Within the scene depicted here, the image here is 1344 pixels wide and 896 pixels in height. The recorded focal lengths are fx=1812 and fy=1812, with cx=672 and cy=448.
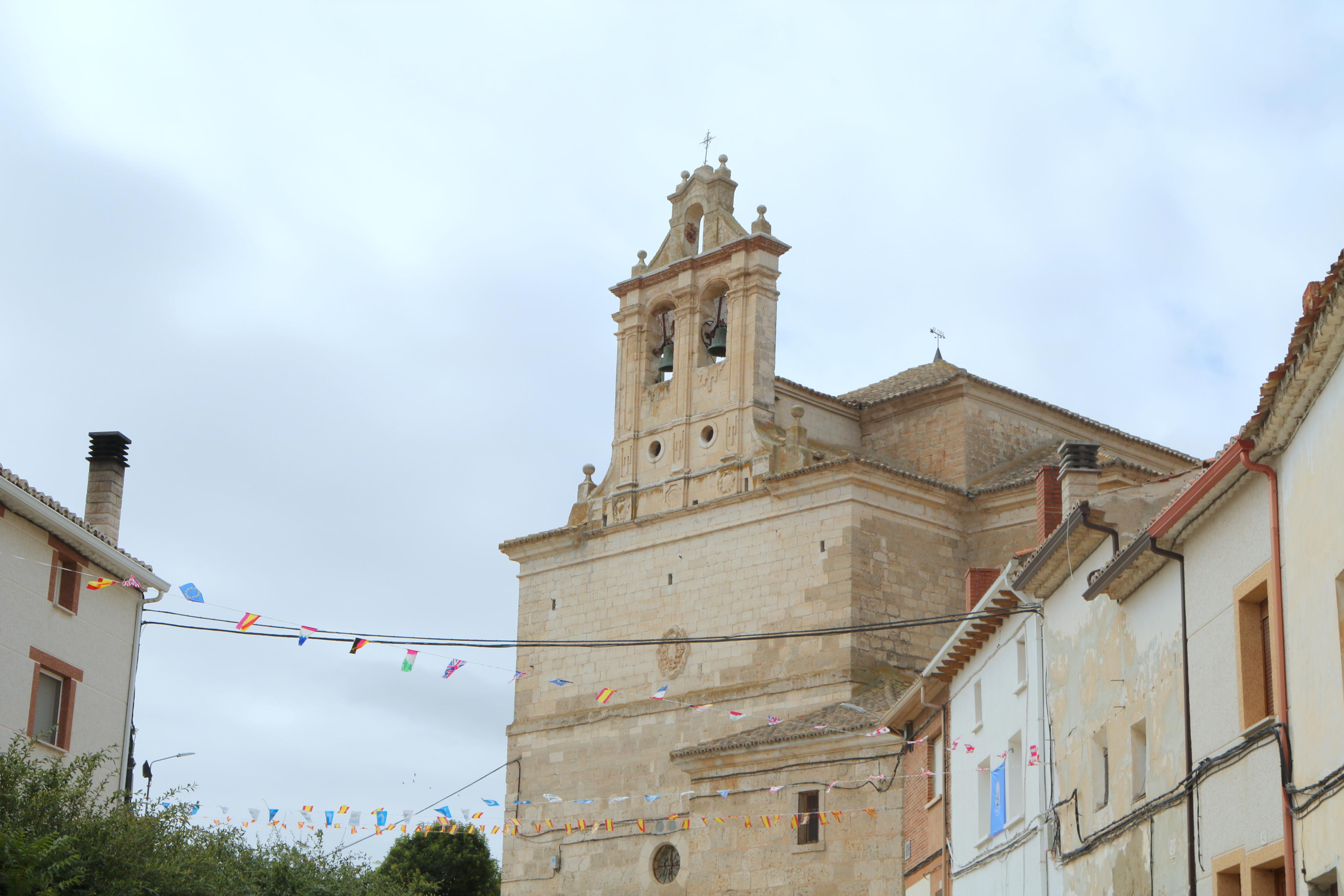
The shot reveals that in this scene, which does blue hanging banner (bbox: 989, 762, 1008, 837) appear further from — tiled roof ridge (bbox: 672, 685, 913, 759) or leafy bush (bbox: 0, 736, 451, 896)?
leafy bush (bbox: 0, 736, 451, 896)

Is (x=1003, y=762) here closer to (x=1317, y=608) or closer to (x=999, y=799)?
(x=999, y=799)

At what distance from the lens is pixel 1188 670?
14539 mm

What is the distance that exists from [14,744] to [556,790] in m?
17.5

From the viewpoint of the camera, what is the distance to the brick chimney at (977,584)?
22969 millimetres

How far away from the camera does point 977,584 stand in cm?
2333

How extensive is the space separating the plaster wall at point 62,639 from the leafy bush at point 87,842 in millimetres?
929

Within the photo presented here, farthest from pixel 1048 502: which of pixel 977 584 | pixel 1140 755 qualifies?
pixel 1140 755

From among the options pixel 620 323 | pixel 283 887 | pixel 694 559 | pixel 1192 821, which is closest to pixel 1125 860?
pixel 1192 821

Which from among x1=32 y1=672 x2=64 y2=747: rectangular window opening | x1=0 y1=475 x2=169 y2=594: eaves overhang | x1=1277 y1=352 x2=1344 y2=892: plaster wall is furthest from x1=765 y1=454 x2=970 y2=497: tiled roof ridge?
x1=1277 y1=352 x2=1344 y2=892: plaster wall

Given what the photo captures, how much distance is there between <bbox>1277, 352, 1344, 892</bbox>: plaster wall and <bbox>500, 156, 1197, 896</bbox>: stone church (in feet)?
53.7

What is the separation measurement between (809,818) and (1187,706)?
44.0ft

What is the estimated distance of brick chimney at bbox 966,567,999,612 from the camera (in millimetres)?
22969

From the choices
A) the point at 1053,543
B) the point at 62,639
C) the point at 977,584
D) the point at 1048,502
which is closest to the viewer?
the point at 1053,543

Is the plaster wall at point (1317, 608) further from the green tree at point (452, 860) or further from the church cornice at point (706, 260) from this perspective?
the green tree at point (452, 860)
